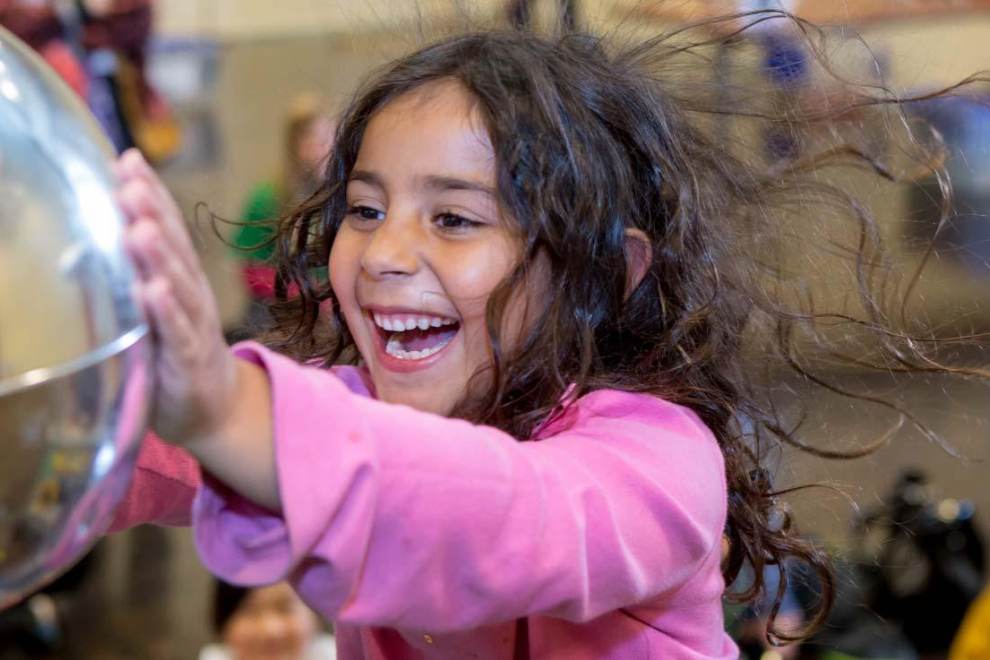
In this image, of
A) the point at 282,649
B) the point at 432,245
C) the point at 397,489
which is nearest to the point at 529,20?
the point at 432,245

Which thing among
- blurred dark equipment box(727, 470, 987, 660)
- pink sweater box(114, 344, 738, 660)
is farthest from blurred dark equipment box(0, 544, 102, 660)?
pink sweater box(114, 344, 738, 660)

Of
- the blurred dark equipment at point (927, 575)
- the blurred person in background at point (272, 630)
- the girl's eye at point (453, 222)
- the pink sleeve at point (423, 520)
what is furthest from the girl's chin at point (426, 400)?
the blurred dark equipment at point (927, 575)

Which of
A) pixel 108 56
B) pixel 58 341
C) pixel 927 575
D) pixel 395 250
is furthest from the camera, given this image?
pixel 108 56

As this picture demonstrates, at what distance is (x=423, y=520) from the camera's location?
24.2 inches

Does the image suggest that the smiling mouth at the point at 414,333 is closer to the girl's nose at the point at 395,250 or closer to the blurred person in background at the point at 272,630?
the girl's nose at the point at 395,250

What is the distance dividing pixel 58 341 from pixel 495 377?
43 cm

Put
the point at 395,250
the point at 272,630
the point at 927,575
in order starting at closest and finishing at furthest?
1. the point at 395,250
2. the point at 272,630
3. the point at 927,575

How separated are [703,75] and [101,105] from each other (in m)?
2.22

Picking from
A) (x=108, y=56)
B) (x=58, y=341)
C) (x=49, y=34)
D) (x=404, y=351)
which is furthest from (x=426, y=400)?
(x=108, y=56)

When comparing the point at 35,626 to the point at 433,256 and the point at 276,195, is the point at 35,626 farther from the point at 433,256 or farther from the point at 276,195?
the point at 433,256

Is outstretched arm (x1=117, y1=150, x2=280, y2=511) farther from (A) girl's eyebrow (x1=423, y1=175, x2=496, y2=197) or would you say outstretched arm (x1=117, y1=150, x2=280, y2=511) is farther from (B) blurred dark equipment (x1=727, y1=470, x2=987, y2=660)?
(B) blurred dark equipment (x1=727, y1=470, x2=987, y2=660)

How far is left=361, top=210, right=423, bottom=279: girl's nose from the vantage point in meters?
0.91

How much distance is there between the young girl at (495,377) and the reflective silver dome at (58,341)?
0.02m

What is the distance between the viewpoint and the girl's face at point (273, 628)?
195 cm
